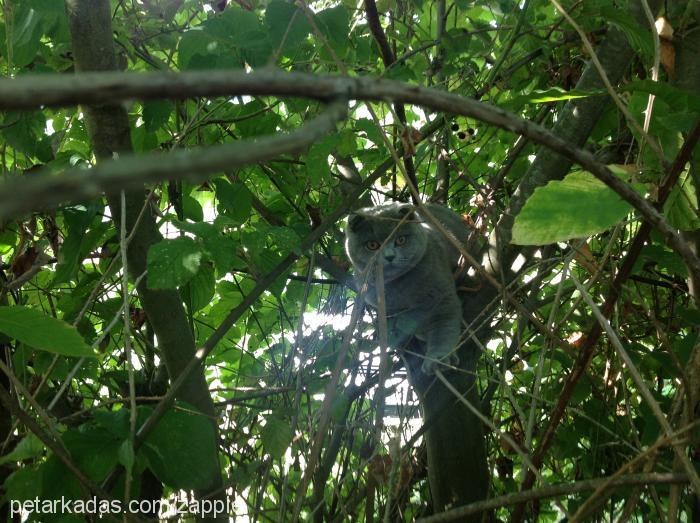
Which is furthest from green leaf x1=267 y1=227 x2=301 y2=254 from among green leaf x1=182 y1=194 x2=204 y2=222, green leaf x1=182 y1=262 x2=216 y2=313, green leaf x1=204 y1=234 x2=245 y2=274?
green leaf x1=182 y1=194 x2=204 y2=222

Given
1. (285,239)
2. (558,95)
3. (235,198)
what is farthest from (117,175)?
(235,198)

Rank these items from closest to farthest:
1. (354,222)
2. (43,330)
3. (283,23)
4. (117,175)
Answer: (117,175) < (43,330) < (283,23) < (354,222)

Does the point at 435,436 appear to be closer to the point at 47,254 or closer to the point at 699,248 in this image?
the point at 699,248

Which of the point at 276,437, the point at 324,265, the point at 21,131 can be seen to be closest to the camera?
the point at 276,437

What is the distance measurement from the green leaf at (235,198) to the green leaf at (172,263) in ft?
1.59

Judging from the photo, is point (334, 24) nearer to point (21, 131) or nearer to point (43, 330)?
point (21, 131)

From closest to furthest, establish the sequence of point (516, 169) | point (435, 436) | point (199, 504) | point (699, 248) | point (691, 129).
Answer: point (691, 129), point (699, 248), point (199, 504), point (435, 436), point (516, 169)

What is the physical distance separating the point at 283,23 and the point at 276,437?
1.03m

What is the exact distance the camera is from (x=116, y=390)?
7.84 ft

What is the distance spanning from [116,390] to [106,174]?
227 cm

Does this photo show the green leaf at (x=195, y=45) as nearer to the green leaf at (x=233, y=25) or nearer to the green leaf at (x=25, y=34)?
the green leaf at (x=233, y=25)

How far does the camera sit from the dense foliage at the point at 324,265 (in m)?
1.30

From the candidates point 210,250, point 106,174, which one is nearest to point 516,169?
point 210,250

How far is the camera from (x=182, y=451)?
4.56 ft
